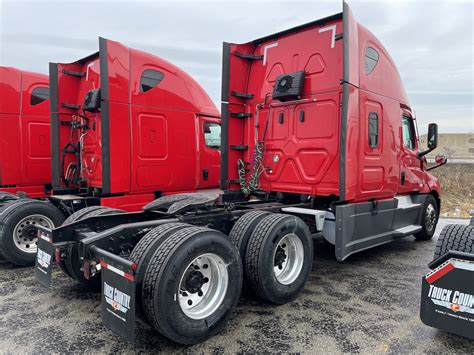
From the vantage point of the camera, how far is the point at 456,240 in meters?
3.53

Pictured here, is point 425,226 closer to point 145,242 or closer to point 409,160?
point 409,160

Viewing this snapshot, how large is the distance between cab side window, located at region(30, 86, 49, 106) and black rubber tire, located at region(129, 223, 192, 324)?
5.71 m

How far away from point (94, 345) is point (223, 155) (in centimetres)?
336

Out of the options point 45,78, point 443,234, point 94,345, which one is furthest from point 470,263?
point 45,78

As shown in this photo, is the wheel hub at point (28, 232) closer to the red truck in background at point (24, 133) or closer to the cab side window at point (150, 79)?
the red truck in background at point (24, 133)

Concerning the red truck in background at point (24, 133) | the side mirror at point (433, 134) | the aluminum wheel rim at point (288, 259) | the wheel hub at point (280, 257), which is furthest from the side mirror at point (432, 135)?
the red truck in background at point (24, 133)

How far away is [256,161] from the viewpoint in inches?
228

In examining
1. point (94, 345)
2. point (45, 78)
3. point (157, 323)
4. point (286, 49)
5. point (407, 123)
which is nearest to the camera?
point (157, 323)

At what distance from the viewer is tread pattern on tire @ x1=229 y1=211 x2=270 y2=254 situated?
155 inches

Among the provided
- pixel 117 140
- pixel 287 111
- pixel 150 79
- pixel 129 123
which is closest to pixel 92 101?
pixel 129 123

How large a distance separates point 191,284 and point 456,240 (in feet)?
8.19

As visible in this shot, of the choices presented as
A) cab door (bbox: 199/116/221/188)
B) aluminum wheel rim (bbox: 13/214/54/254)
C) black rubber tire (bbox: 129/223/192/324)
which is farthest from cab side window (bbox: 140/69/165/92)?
black rubber tire (bbox: 129/223/192/324)

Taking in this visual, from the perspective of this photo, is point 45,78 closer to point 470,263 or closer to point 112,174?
→ point 112,174

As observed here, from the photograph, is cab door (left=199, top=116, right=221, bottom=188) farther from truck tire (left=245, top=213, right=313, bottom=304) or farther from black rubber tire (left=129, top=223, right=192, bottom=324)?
black rubber tire (left=129, top=223, right=192, bottom=324)
